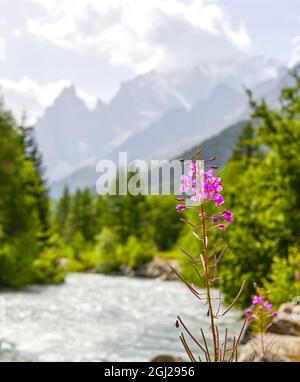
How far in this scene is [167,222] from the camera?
281 feet

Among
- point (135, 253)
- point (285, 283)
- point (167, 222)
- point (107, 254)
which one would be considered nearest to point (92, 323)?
point (285, 283)

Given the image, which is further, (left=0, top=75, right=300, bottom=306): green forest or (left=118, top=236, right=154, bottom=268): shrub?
(left=118, top=236, right=154, bottom=268): shrub

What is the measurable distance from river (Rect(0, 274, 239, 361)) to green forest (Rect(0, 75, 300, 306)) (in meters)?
3.14

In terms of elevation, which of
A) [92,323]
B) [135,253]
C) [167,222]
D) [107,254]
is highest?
[167,222]

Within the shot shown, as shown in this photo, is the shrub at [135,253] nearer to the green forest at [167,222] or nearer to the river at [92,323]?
the green forest at [167,222]

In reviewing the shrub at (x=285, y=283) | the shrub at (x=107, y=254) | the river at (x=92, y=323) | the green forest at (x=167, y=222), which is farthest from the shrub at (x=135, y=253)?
the shrub at (x=285, y=283)

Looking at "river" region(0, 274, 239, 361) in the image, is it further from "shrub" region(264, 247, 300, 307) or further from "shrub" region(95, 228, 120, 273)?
"shrub" region(95, 228, 120, 273)

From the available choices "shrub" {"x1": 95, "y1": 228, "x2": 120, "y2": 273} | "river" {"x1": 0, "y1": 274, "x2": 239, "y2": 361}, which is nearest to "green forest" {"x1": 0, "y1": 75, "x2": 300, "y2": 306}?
"shrub" {"x1": 95, "y1": 228, "x2": 120, "y2": 273}

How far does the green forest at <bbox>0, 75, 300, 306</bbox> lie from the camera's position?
852 inches

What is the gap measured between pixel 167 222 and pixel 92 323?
5898 cm

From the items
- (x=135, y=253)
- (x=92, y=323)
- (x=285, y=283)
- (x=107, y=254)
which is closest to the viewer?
(x=285, y=283)

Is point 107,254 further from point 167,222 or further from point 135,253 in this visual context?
point 167,222
